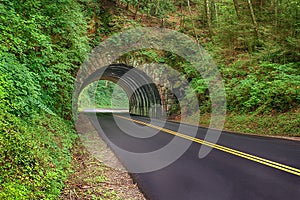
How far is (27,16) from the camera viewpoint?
7613 millimetres

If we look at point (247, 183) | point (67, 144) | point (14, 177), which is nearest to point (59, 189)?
point (14, 177)

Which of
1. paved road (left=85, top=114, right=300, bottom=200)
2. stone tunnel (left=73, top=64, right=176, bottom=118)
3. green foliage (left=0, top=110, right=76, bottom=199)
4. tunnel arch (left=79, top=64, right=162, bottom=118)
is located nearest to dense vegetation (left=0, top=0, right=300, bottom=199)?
green foliage (left=0, top=110, right=76, bottom=199)

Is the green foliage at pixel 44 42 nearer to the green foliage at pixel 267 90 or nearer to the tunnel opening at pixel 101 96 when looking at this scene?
the green foliage at pixel 267 90

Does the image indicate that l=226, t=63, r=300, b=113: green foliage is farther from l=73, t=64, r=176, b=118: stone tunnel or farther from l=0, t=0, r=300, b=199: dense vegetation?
l=73, t=64, r=176, b=118: stone tunnel

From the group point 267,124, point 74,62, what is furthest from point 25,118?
point 267,124

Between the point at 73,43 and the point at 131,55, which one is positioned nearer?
the point at 73,43

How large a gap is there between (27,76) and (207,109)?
15676 mm

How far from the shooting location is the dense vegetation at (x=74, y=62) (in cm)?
465

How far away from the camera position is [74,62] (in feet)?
45.6

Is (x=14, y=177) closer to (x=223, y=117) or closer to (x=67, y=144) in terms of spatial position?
(x=67, y=144)

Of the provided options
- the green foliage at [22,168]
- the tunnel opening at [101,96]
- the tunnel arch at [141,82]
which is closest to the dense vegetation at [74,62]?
the green foliage at [22,168]

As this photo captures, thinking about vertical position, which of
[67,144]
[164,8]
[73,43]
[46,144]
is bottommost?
[67,144]

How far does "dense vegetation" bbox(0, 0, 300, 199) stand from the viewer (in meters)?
4.65

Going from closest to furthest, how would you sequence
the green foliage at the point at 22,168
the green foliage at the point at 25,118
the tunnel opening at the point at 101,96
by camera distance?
the green foliage at the point at 22,168, the green foliage at the point at 25,118, the tunnel opening at the point at 101,96
